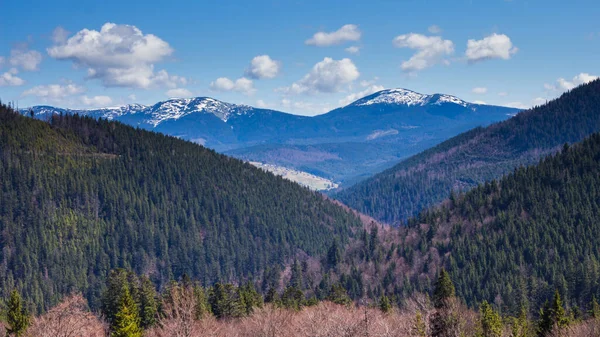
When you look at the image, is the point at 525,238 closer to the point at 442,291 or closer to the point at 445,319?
the point at 442,291

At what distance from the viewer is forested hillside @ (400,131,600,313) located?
422ft

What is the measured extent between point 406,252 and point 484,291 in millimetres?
39117

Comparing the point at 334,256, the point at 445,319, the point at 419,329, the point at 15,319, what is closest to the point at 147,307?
the point at 15,319

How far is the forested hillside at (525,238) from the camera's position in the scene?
12862 cm

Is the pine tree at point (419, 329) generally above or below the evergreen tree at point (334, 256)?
above

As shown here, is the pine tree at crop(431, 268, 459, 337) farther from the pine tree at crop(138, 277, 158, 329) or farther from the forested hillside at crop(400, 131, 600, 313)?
the forested hillside at crop(400, 131, 600, 313)

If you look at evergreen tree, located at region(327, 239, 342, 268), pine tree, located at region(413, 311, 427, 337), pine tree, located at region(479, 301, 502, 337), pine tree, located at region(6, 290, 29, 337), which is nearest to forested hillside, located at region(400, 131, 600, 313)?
evergreen tree, located at region(327, 239, 342, 268)

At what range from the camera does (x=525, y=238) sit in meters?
158

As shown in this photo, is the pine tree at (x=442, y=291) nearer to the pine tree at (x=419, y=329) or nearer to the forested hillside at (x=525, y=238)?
the pine tree at (x=419, y=329)

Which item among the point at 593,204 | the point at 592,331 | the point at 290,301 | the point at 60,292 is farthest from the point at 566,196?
the point at 60,292

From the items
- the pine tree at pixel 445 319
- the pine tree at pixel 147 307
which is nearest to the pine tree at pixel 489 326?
the pine tree at pixel 445 319

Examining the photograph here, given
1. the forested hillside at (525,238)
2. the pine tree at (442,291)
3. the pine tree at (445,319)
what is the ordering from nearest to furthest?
1. the pine tree at (445,319)
2. the pine tree at (442,291)
3. the forested hillside at (525,238)

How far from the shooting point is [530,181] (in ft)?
627

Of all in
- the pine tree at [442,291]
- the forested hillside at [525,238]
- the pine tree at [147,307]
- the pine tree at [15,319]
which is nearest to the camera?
the pine tree at [15,319]
